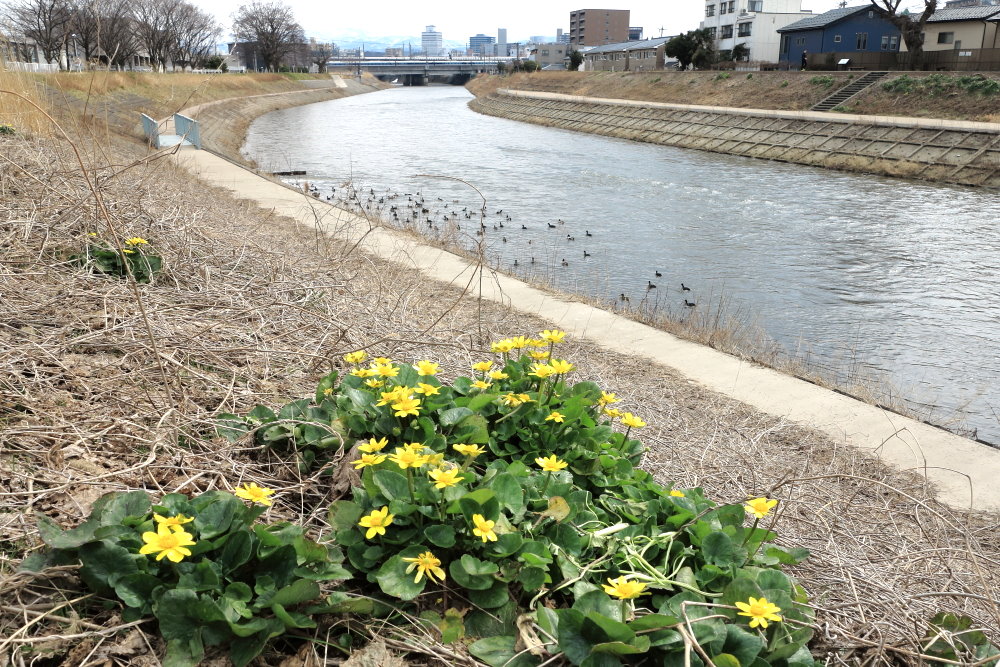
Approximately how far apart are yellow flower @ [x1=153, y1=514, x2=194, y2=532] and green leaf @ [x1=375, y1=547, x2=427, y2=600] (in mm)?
597

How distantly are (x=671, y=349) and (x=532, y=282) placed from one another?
3572mm

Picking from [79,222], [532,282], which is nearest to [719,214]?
[532,282]

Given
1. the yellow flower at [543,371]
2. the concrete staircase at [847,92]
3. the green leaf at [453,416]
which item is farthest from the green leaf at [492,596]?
the concrete staircase at [847,92]

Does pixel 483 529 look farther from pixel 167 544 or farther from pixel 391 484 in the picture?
pixel 167 544

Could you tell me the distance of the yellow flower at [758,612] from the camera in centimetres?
229

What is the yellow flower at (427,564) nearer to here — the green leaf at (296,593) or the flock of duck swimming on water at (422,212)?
the green leaf at (296,593)

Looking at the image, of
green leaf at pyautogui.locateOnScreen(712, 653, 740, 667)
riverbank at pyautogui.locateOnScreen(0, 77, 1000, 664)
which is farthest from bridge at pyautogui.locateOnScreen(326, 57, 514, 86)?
green leaf at pyautogui.locateOnScreen(712, 653, 740, 667)

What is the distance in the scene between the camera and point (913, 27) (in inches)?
2039

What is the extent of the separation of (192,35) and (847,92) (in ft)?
240

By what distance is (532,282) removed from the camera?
11.1 metres

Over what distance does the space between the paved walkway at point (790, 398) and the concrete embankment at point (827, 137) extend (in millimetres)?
22791

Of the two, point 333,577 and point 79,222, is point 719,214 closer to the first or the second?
point 79,222

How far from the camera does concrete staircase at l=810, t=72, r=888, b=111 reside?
129 feet

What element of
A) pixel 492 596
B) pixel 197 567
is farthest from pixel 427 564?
pixel 197 567
